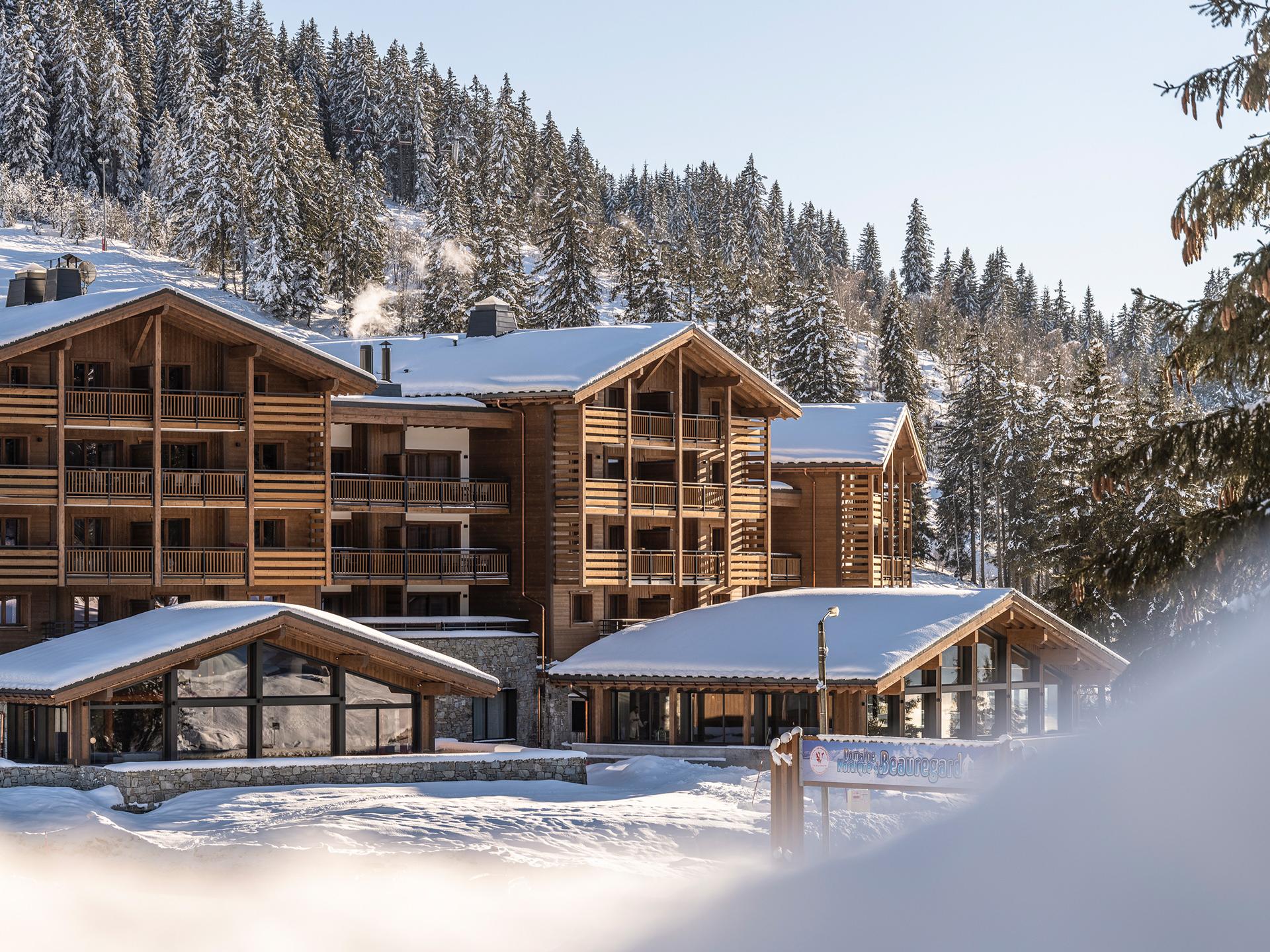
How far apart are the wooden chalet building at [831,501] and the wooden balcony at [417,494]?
1101 centimetres

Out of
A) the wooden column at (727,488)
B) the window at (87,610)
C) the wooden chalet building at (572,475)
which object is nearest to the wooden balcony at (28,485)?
the window at (87,610)

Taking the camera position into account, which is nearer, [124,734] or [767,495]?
Answer: [124,734]

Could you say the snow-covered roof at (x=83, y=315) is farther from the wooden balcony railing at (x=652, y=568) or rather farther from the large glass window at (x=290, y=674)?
the large glass window at (x=290, y=674)

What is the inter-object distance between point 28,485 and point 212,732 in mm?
10004

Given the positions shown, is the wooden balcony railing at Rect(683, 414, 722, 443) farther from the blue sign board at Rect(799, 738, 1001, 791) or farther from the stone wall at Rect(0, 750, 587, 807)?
the blue sign board at Rect(799, 738, 1001, 791)

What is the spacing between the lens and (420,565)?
45281 mm

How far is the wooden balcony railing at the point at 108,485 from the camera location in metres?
40.2

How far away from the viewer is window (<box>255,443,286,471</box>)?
44.0m

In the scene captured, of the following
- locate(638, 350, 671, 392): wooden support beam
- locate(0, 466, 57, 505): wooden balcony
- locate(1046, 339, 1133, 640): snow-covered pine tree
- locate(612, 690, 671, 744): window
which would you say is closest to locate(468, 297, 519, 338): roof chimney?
locate(638, 350, 671, 392): wooden support beam

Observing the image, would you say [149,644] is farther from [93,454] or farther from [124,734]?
[93,454]

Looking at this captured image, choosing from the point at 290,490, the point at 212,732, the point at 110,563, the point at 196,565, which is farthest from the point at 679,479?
the point at 212,732

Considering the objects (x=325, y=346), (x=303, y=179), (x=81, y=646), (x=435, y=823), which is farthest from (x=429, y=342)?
(x=303, y=179)

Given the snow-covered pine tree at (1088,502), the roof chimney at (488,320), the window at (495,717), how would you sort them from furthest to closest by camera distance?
the roof chimney at (488,320), the snow-covered pine tree at (1088,502), the window at (495,717)

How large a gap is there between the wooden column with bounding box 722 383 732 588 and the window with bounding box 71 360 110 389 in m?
17.9
